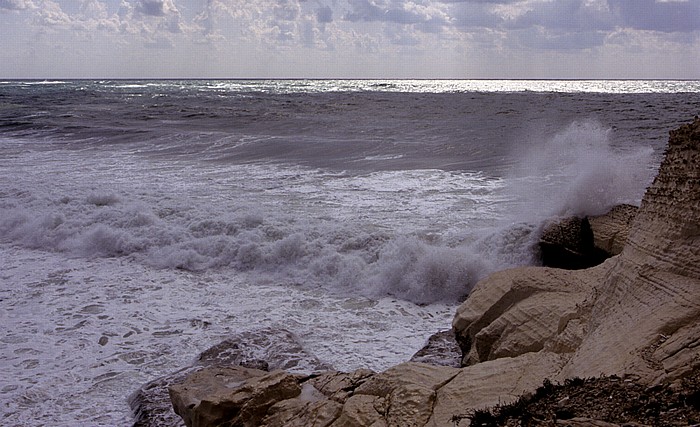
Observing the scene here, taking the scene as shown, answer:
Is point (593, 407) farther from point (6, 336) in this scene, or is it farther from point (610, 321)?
point (6, 336)

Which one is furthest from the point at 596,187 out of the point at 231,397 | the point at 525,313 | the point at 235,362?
the point at 231,397

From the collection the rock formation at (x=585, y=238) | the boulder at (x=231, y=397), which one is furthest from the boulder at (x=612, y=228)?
the boulder at (x=231, y=397)

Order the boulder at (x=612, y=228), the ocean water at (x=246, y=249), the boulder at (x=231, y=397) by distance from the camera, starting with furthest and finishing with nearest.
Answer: the boulder at (x=612, y=228)
the ocean water at (x=246, y=249)
the boulder at (x=231, y=397)

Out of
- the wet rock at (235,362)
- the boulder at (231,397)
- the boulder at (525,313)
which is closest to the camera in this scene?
the boulder at (231,397)

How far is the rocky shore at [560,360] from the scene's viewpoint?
116 inches

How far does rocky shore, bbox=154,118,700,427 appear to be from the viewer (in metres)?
2.95

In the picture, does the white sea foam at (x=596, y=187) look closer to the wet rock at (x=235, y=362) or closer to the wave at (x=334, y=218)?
the wave at (x=334, y=218)

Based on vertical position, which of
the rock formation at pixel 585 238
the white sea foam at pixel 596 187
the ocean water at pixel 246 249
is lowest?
the ocean water at pixel 246 249

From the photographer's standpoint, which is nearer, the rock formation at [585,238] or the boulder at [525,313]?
the boulder at [525,313]

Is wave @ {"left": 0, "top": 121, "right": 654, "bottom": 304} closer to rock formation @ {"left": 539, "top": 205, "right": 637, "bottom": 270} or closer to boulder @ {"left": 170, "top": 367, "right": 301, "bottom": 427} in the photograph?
rock formation @ {"left": 539, "top": 205, "right": 637, "bottom": 270}

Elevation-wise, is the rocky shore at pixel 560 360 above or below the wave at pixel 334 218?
above

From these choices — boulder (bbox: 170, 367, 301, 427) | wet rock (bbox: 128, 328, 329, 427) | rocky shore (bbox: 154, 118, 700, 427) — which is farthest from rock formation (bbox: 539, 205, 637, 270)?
boulder (bbox: 170, 367, 301, 427)

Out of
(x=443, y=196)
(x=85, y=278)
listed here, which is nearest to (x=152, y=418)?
(x=85, y=278)

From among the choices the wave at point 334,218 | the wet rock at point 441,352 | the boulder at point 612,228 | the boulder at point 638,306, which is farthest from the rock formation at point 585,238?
the wet rock at point 441,352
